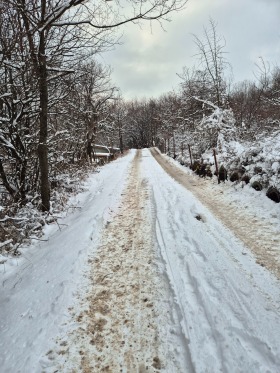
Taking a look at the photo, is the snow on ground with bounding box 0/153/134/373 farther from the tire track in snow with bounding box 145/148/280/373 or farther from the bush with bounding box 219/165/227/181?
the bush with bounding box 219/165/227/181

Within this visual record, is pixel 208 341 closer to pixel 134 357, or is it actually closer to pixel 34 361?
pixel 134 357

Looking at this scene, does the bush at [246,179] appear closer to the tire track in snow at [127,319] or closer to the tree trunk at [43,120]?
→ the tire track in snow at [127,319]

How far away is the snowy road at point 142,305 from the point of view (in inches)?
107

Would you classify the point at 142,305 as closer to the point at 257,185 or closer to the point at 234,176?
the point at 257,185

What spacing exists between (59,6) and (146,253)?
220 inches

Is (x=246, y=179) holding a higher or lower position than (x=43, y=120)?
lower

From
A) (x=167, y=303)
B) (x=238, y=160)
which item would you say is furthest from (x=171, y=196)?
(x=167, y=303)

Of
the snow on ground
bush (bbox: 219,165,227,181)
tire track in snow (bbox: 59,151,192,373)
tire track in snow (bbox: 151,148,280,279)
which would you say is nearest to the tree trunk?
the snow on ground

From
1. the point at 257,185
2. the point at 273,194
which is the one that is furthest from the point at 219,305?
the point at 257,185

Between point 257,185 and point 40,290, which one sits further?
point 257,185

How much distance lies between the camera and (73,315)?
3414 millimetres

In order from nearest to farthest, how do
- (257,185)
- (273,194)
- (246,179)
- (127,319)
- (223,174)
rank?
(127,319) < (273,194) < (257,185) < (246,179) < (223,174)

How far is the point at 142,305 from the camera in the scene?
11.5ft

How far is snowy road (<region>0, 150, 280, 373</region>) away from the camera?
271 cm
